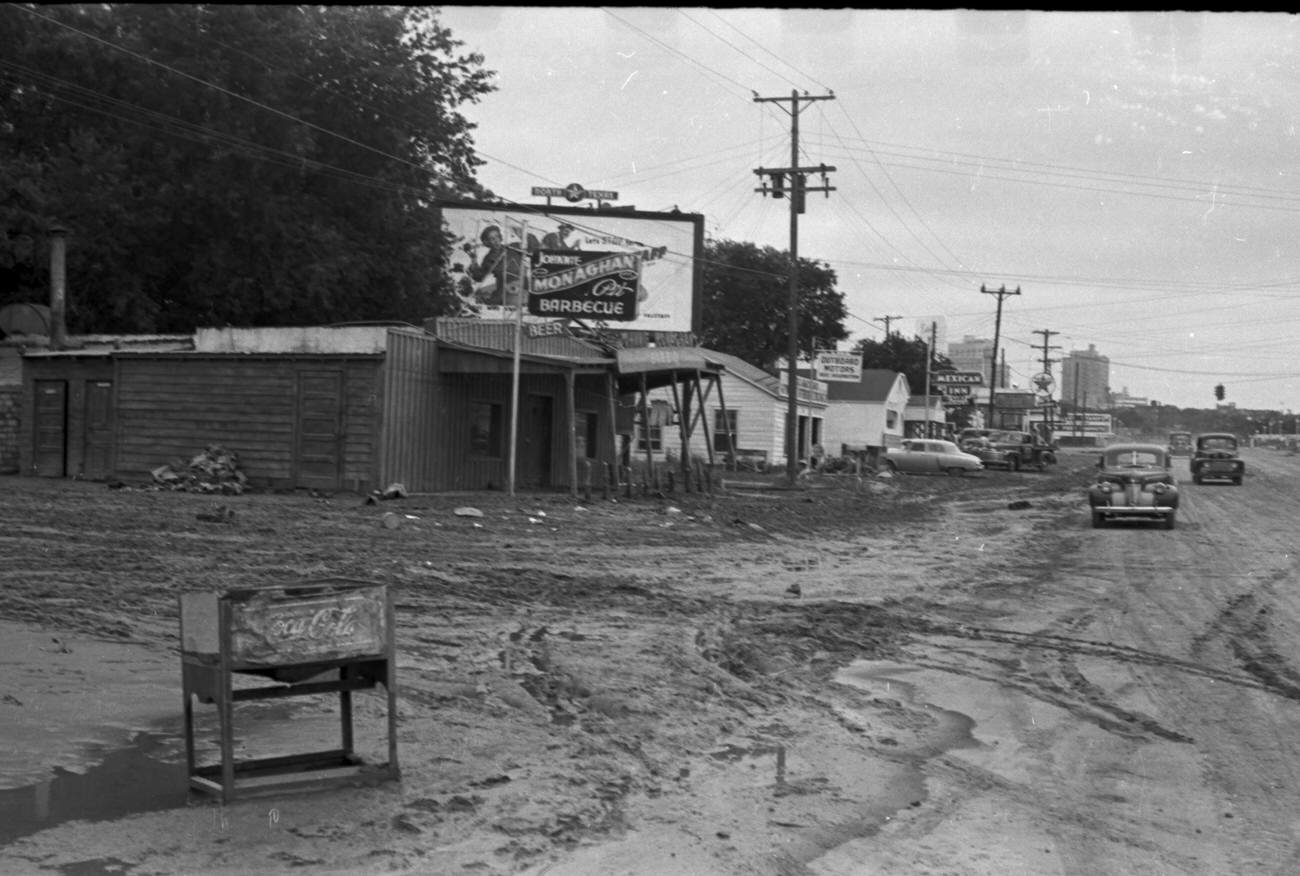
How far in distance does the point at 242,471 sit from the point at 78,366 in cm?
500

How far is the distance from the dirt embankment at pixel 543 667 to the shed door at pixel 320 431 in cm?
169

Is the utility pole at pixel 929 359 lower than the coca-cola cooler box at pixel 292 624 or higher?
higher

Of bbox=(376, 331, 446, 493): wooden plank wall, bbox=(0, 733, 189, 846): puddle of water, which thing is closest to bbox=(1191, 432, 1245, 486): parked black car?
bbox=(376, 331, 446, 493): wooden plank wall

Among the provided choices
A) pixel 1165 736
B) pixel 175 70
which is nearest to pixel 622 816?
pixel 1165 736

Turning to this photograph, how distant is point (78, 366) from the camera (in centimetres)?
2902

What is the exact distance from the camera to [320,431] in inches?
1037

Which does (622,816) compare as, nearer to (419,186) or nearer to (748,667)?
(748,667)

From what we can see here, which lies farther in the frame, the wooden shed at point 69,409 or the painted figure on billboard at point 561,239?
the painted figure on billboard at point 561,239

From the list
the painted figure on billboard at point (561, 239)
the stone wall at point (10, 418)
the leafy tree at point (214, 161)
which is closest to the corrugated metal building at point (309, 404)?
the stone wall at point (10, 418)

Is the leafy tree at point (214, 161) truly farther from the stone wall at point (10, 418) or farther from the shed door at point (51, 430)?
the shed door at point (51, 430)

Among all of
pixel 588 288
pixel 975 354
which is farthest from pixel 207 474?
pixel 975 354

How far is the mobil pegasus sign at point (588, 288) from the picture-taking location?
120 ft

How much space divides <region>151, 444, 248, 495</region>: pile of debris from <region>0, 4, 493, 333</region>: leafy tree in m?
12.2

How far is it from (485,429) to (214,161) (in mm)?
14219
